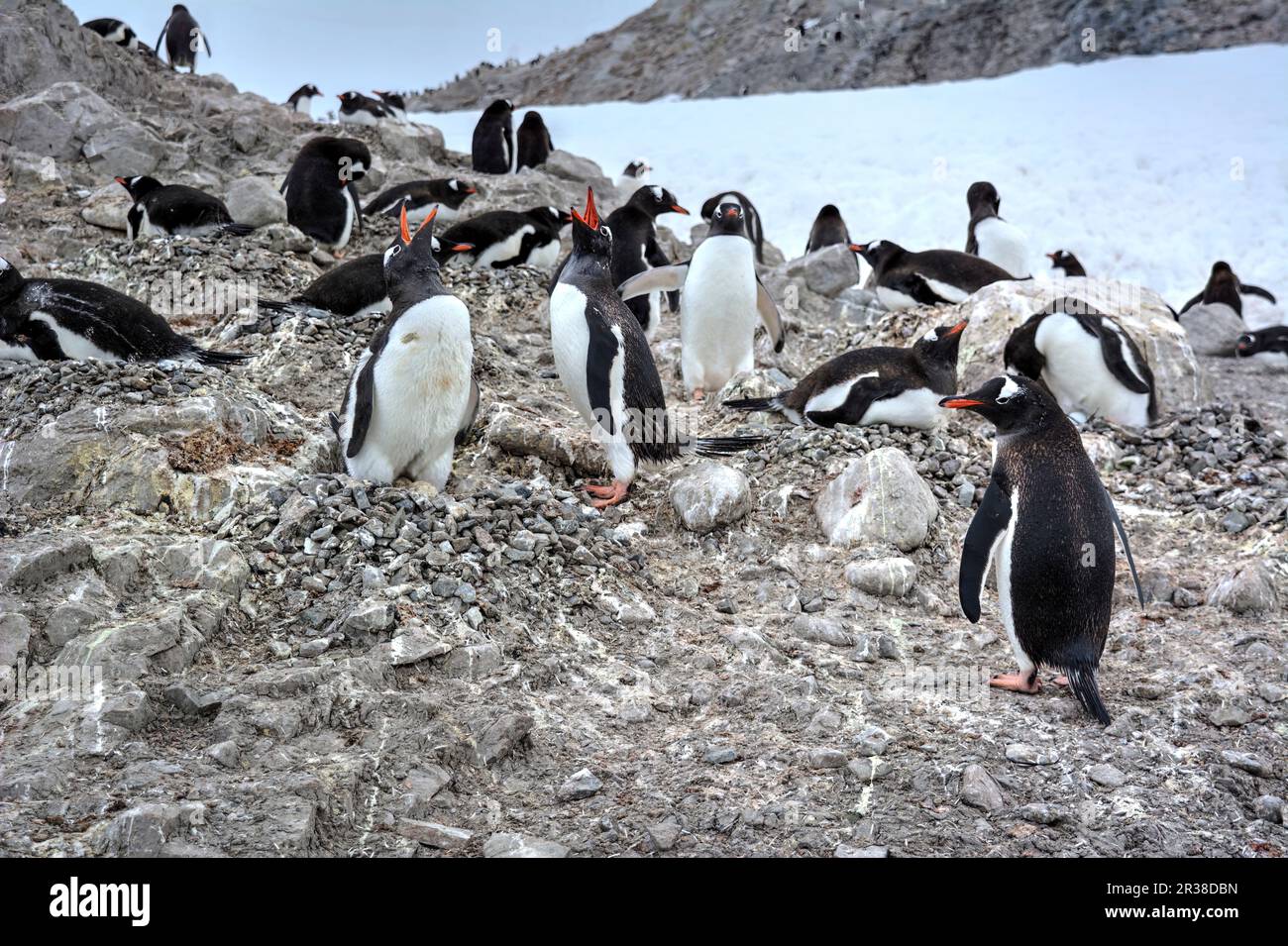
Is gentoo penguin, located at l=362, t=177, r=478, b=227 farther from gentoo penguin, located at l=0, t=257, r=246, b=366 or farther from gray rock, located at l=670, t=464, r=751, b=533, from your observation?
gray rock, located at l=670, t=464, r=751, b=533

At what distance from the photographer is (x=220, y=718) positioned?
8.73 feet

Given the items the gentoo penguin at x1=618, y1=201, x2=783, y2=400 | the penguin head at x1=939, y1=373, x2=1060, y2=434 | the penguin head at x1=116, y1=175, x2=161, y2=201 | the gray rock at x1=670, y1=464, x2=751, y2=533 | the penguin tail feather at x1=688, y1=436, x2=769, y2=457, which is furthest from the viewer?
the penguin head at x1=116, y1=175, x2=161, y2=201

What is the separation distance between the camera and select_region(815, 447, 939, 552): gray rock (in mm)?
4113

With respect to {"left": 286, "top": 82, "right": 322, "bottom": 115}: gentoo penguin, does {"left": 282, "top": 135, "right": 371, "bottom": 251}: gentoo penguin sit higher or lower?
lower

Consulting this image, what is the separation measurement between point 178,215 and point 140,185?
1.85ft

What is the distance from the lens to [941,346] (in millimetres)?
4941

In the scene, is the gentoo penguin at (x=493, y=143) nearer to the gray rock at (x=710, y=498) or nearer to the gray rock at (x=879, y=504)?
the gray rock at (x=710, y=498)

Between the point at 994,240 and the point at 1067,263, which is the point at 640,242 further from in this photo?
the point at 1067,263

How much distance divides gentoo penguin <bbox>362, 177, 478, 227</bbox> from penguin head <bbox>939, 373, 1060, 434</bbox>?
5832 millimetres

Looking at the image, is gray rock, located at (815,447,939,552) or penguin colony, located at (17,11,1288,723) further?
gray rock, located at (815,447,939,552)

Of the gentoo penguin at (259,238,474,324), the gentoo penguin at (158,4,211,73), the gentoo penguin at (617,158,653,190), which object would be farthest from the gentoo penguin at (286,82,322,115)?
the gentoo penguin at (259,238,474,324)

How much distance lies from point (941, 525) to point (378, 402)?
84.8 inches
